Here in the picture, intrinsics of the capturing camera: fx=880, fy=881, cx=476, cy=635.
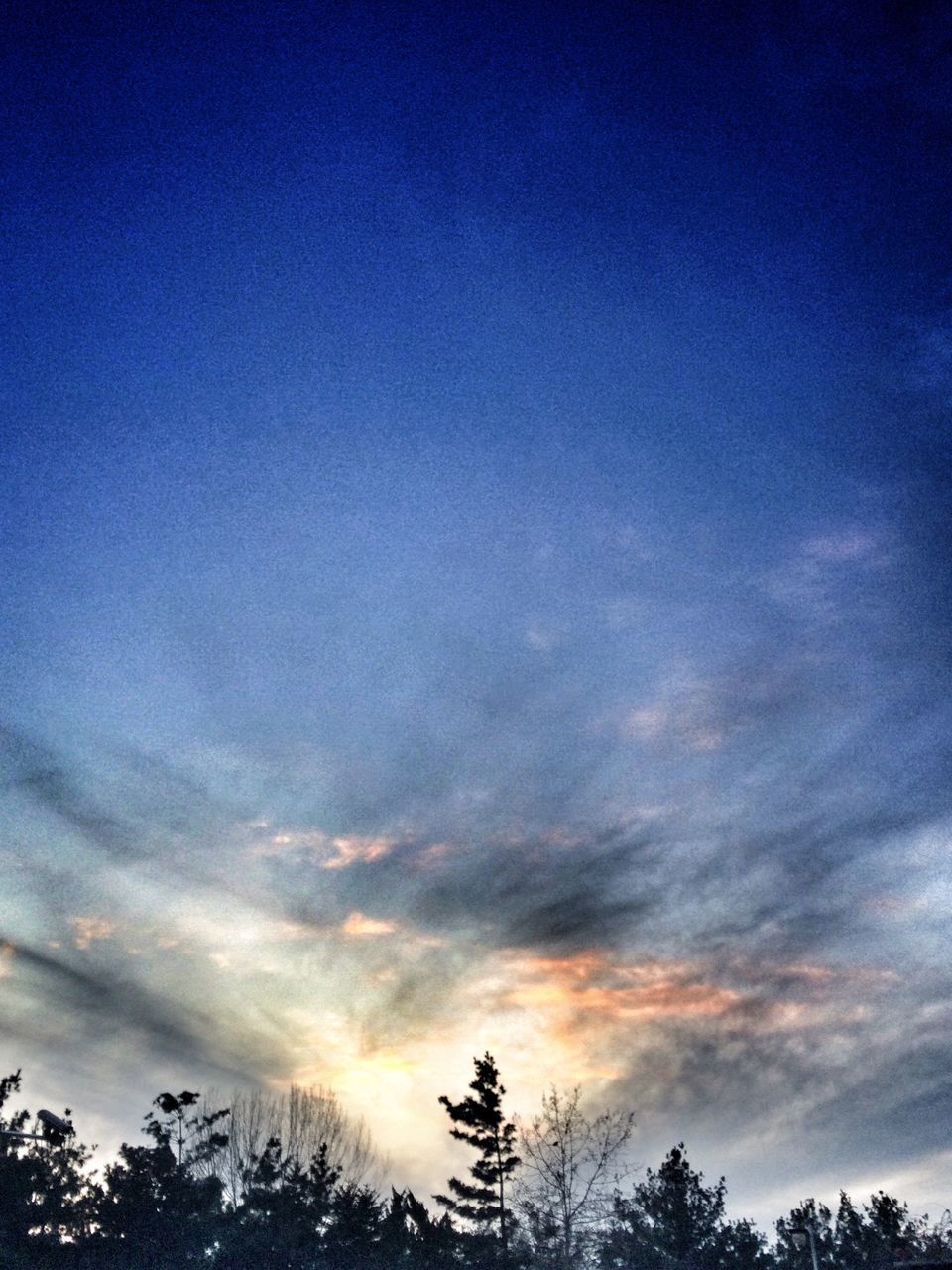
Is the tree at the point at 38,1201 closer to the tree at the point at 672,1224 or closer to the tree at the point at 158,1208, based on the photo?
the tree at the point at 158,1208

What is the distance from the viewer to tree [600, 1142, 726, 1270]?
197 feet

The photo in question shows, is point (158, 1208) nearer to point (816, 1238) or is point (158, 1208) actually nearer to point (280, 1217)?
point (280, 1217)

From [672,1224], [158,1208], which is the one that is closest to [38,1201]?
[158,1208]

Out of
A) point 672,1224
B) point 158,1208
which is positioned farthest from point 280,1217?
point 672,1224

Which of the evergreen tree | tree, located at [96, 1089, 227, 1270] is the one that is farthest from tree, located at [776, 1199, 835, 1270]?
tree, located at [96, 1089, 227, 1270]

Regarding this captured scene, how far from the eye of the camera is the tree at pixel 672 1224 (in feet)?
197

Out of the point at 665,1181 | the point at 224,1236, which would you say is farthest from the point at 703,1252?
the point at 224,1236

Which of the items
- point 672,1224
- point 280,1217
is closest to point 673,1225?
point 672,1224

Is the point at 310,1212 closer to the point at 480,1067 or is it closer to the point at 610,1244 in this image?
the point at 480,1067

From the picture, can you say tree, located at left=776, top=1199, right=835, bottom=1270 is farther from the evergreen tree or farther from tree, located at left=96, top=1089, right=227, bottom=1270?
tree, located at left=96, top=1089, right=227, bottom=1270

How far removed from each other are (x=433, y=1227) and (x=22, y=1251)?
2598 cm

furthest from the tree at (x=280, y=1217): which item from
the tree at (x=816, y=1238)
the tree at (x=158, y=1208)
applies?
the tree at (x=816, y=1238)

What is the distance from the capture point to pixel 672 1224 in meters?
63.7

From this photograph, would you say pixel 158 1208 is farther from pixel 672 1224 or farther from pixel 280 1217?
pixel 672 1224
